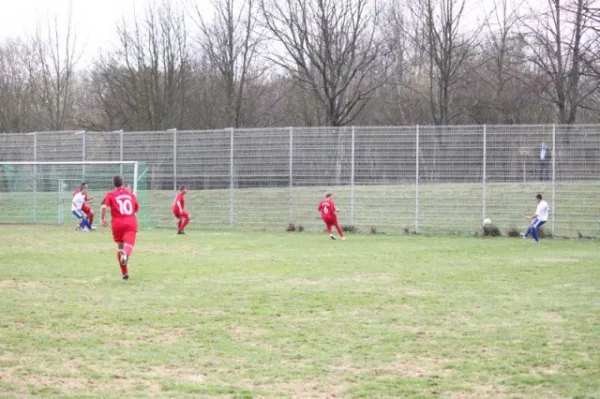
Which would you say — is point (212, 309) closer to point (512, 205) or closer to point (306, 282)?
point (306, 282)

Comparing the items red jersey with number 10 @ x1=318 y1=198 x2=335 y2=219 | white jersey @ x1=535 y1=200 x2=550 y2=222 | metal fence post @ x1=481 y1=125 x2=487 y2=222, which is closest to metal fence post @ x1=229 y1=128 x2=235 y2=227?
red jersey with number 10 @ x1=318 y1=198 x2=335 y2=219

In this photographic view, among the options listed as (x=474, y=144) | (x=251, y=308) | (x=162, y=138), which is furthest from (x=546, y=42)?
(x=251, y=308)

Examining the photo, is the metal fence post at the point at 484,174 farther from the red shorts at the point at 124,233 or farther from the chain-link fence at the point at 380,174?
the red shorts at the point at 124,233

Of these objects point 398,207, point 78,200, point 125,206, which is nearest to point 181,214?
point 78,200

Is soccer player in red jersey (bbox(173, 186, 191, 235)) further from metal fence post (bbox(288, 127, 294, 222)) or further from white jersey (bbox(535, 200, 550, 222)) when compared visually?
white jersey (bbox(535, 200, 550, 222))

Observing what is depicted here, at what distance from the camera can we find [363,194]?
2795 cm

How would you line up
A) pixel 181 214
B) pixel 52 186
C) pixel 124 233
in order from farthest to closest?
pixel 52 186, pixel 181 214, pixel 124 233

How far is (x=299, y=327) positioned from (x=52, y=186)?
24102 mm

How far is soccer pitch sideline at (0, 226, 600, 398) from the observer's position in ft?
23.8

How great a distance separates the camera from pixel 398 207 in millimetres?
27516

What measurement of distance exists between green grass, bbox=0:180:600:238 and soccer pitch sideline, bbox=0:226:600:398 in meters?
7.78

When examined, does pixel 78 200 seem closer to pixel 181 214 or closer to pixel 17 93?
pixel 181 214

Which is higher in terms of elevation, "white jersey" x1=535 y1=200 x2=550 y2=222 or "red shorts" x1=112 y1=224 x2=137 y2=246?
"white jersey" x1=535 y1=200 x2=550 y2=222

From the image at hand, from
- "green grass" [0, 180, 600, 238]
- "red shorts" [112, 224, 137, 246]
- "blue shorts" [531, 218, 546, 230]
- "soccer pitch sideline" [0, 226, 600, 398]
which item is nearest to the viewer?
"soccer pitch sideline" [0, 226, 600, 398]
